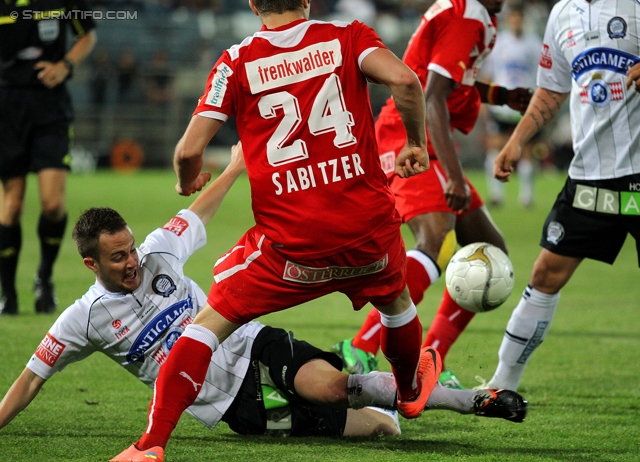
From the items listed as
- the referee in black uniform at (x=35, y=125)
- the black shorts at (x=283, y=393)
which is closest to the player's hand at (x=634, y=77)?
the black shorts at (x=283, y=393)

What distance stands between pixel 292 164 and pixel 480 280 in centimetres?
161

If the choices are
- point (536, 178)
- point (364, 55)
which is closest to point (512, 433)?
point (364, 55)

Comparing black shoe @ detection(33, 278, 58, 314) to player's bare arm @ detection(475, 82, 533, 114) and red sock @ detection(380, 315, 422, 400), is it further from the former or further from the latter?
red sock @ detection(380, 315, 422, 400)

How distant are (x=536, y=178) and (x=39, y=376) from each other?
20228 mm

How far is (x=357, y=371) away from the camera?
470 centimetres

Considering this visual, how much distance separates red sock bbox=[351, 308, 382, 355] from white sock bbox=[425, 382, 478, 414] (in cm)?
93

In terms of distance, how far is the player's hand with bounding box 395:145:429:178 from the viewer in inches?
131

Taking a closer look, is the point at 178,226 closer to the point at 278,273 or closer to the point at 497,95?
the point at 278,273

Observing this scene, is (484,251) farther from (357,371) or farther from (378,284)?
(378,284)

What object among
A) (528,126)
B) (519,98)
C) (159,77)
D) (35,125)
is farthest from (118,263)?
(159,77)

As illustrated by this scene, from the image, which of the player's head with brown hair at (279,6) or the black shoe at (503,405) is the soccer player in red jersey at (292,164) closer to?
the player's head with brown hair at (279,6)

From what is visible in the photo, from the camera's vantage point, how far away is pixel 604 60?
171 inches

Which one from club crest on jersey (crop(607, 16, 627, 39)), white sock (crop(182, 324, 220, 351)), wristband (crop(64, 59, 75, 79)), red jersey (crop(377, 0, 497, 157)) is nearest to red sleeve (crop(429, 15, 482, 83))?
red jersey (crop(377, 0, 497, 157))

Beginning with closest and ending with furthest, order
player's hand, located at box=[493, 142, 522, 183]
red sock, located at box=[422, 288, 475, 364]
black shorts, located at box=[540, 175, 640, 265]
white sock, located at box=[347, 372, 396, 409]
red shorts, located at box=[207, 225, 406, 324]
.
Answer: red shorts, located at box=[207, 225, 406, 324]
white sock, located at box=[347, 372, 396, 409]
black shorts, located at box=[540, 175, 640, 265]
player's hand, located at box=[493, 142, 522, 183]
red sock, located at box=[422, 288, 475, 364]
